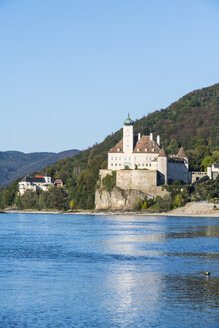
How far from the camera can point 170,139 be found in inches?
5054

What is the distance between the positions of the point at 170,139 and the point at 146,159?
42.6 metres

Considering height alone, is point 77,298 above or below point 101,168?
below

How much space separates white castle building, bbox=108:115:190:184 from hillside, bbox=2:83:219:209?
4615 mm

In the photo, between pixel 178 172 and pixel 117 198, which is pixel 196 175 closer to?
pixel 178 172

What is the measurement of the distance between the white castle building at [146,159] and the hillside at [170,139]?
461 centimetres

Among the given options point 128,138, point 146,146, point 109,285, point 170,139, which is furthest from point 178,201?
point 109,285

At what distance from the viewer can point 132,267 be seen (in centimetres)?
2923

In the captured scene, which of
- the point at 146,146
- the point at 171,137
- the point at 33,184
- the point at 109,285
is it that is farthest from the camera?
the point at 171,137

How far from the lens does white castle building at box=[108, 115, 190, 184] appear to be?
3332 inches

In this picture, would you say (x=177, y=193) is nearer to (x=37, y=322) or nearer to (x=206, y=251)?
(x=206, y=251)

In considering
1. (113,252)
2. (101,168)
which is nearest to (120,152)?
(101,168)

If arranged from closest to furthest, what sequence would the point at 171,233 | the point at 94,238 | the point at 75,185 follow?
the point at 94,238, the point at 171,233, the point at 75,185

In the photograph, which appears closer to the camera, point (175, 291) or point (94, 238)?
point (175, 291)

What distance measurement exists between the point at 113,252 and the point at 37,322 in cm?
1758
